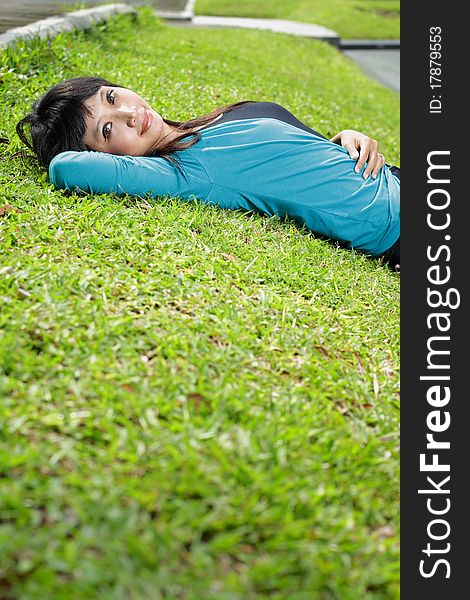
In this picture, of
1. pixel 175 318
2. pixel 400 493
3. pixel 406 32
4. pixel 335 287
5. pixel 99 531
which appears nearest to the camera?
pixel 99 531

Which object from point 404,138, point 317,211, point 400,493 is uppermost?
point 404,138

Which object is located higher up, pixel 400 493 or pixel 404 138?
pixel 404 138

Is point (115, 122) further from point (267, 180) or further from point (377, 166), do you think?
point (377, 166)

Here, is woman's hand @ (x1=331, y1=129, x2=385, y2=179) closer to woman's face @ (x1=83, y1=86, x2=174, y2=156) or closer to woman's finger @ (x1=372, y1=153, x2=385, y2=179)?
woman's finger @ (x1=372, y1=153, x2=385, y2=179)

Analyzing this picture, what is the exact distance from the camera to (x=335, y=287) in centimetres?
300

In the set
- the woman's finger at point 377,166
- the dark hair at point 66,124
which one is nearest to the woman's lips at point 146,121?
the dark hair at point 66,124

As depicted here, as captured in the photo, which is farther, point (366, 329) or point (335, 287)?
point (335, 287)

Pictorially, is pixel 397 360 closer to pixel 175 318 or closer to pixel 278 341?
pixel 278 341

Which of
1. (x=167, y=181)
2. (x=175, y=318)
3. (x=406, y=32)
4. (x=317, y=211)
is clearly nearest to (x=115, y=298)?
(x=175, y=318)

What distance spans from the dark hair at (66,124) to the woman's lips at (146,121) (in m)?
0.10

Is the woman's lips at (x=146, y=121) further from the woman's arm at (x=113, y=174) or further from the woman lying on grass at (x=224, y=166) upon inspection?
the woman's arm at (x=113, y=174)

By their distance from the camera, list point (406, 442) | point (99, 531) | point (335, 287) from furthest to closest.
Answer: point (335, 287) < point (406, 442) < point (99, 531)

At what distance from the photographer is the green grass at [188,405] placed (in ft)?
5.13

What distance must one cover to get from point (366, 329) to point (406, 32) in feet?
7.87
